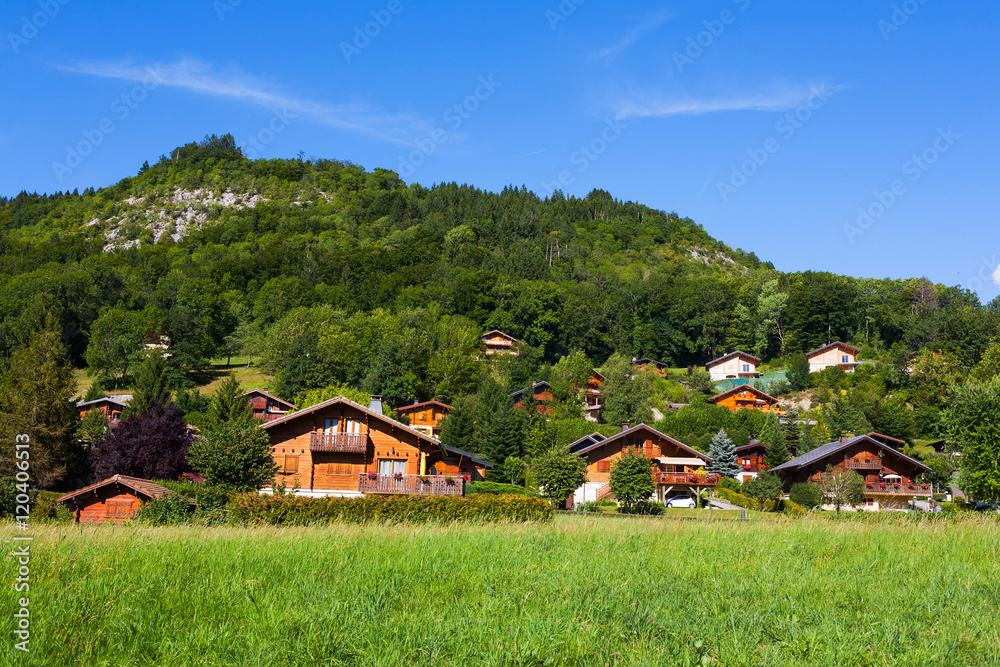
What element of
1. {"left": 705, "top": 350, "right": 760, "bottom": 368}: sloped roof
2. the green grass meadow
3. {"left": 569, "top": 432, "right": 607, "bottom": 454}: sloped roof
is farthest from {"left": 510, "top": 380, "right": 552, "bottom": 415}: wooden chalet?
the green grass meadow

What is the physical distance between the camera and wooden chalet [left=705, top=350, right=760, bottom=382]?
104875 millimetres

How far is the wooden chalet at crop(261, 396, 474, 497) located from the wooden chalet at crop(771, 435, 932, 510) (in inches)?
1226

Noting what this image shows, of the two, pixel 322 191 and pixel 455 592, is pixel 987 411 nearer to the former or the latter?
pixel 455 592

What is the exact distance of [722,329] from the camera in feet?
385

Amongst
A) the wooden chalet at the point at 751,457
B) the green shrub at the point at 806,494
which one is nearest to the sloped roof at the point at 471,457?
the green shrub at the point at 806,494

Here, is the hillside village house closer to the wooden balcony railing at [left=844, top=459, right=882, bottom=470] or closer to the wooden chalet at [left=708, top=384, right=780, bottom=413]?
the wooden balcony railing at [left=844, top=459, right=882, bottom=470]

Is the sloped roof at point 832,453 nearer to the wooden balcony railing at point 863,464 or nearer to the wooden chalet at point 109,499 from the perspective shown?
the wooden balcony railing at point 863,464

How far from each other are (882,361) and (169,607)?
329 feet

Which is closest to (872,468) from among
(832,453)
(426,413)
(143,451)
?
(832,453)

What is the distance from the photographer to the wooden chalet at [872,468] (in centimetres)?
5006

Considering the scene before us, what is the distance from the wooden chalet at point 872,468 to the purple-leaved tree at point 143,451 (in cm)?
4403

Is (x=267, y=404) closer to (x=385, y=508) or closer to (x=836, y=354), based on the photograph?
(x=385, y=508)

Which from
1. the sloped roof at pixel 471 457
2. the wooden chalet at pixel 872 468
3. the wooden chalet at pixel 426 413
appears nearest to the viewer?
the sloped roof at pixel 471 457

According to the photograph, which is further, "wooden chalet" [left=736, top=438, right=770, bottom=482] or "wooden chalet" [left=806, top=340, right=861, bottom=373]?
"wooden chalet" [left=806, top=340, right=861, bottom=373]
